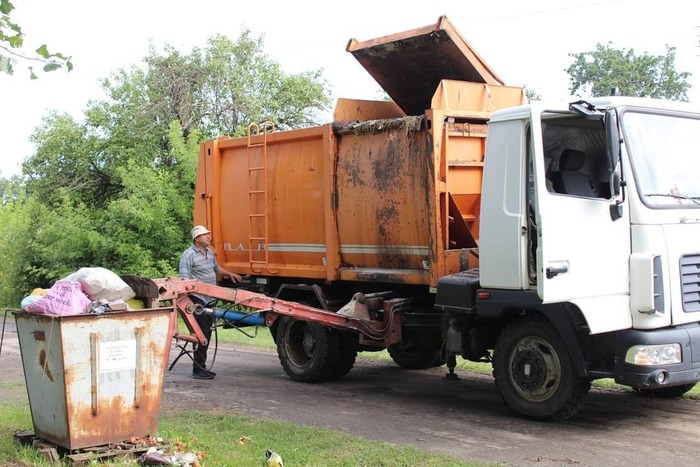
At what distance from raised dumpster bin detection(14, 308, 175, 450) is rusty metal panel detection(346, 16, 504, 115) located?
14.2ft

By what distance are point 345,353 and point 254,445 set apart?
136 inches

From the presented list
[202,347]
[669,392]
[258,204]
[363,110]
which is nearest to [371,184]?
[363,110]

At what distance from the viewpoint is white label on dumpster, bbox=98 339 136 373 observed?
5.69m

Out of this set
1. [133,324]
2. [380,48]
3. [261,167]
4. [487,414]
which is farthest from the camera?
[261,167]

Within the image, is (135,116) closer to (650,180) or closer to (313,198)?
(313,198)

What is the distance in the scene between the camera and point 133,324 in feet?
19.2

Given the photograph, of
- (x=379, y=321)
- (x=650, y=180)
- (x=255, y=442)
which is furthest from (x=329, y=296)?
(x=650, y=180)

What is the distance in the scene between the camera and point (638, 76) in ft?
107

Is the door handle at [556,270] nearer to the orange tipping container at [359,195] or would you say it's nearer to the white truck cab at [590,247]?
the white truck cab at [590,247]

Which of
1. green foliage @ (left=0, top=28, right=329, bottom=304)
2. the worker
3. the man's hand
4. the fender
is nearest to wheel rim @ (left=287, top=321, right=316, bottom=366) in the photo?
the worker

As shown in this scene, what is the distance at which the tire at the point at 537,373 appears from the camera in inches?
261

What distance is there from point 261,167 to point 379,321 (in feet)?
8.55

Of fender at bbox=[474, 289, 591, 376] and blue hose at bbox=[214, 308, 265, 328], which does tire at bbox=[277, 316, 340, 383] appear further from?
fender at bbox=[474, 289, 591, 376]

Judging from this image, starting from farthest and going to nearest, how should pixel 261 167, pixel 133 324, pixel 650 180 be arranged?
pixel 261 167
pixel 650 180
pixel 133 324
